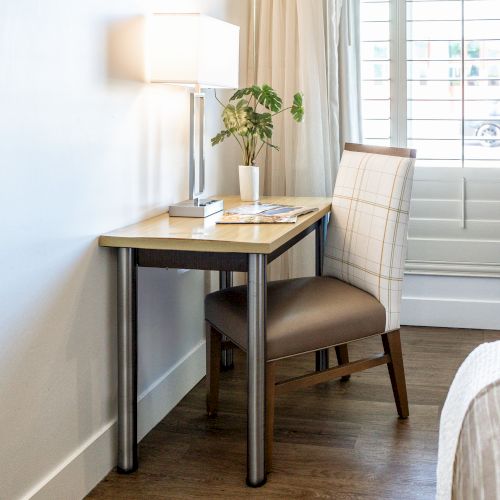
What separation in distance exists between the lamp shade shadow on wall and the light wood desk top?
1.43ft

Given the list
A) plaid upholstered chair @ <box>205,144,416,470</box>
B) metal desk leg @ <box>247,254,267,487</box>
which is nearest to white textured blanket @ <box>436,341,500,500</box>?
metal desk leg @ <box>247,254,267,487</box>

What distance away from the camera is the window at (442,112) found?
3.71 meters

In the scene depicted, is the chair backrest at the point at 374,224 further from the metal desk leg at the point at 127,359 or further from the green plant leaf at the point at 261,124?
the metal desk leg at the point at 127,359

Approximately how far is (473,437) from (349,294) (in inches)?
57.2

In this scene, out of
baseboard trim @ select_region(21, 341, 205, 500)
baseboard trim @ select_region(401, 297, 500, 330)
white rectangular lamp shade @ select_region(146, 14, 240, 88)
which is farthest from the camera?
baseboard trim @ select_region(401, 297, 500, 330)

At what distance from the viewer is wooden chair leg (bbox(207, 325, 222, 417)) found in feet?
8.92

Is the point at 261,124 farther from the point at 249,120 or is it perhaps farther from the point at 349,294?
the point at 349,294

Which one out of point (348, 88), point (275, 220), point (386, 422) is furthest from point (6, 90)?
point (348, 88)

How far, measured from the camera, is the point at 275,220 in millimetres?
2562

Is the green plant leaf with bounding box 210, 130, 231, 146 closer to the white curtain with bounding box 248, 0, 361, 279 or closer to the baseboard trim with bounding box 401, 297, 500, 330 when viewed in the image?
the white curtain with bounding box 248, 0, 361, 279

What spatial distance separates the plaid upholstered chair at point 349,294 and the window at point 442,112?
37.9 inches

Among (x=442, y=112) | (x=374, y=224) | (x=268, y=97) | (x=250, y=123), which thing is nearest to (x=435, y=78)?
(x=442, y=112)

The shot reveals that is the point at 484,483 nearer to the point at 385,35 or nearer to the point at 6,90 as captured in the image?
the point at 6,90

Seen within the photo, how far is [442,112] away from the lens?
12.3ft
